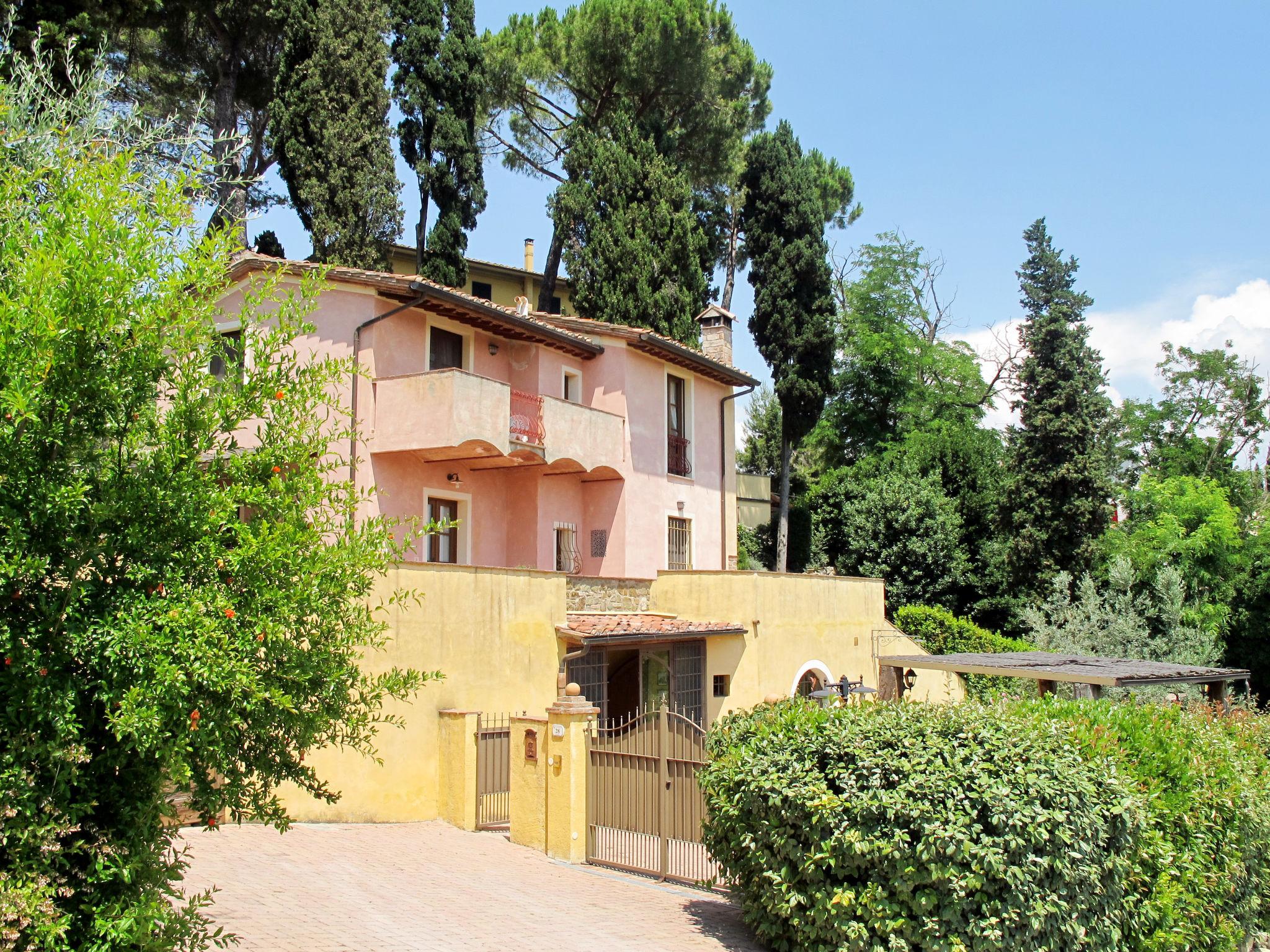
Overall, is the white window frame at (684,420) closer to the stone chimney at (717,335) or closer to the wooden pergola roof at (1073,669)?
the stone chimney at (717,335)

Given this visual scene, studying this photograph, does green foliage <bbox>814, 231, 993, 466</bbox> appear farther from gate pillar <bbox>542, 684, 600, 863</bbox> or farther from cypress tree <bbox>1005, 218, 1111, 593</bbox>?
gate pillar <bbox>542, 684, 600, 863</bbox>

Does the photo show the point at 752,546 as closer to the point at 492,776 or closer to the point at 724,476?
the point at 724,476

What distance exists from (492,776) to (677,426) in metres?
14.0

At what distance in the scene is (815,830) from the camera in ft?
27.3

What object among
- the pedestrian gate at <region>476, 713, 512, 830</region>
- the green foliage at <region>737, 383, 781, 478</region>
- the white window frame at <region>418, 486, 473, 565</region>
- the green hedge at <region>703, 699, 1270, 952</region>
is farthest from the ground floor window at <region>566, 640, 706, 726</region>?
the green foliage at <region>737, 383, 781, 478</region>

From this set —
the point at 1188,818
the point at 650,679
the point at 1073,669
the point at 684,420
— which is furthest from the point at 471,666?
the point at 684,420

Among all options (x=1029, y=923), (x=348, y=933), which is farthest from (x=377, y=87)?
(x=1029, y=923)

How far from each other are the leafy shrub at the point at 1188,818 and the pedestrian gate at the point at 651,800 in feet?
11.6

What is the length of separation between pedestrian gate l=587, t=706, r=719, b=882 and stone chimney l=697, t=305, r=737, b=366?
61.0ft

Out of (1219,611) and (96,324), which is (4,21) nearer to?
(96,324)

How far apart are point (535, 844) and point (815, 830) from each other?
15.8 feet

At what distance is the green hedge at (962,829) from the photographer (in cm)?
778

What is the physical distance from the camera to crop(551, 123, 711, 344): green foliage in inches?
1163

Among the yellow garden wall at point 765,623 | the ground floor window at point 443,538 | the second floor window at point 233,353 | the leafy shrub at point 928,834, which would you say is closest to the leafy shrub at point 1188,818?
the leafy shrub at point 928,834
